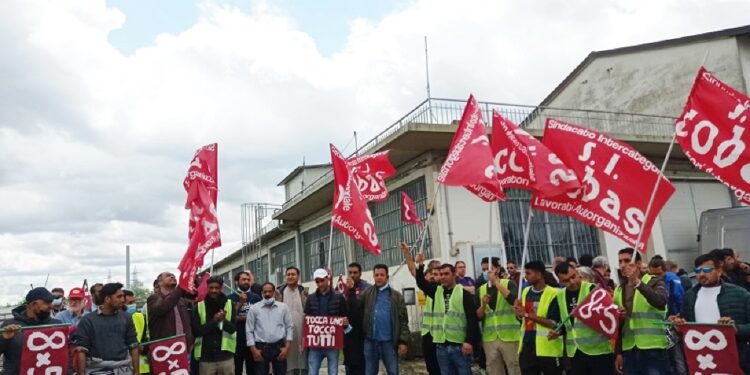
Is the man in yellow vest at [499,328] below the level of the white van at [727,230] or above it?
below

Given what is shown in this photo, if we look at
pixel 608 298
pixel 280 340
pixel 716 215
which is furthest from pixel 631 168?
pixel 716 215

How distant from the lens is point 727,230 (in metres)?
13.6

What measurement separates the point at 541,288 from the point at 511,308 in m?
0.74

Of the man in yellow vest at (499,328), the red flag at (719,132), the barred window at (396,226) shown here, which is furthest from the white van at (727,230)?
the man in yellow vest at (499,328)

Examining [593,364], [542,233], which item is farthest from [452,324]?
[542,233]

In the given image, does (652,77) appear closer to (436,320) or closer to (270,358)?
(436,320)

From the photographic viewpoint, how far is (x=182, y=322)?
23.9 feet

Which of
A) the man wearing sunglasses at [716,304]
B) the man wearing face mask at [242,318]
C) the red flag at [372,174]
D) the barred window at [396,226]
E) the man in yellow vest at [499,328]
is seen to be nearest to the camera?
the man wearing sunglasses at [716,304]

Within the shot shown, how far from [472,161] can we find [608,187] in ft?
5.14

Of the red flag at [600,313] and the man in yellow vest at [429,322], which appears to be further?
the man in yellow vest at [429,322]

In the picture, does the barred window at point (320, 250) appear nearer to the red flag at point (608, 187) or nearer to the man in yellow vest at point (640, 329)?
the red flag at point (608, 187)

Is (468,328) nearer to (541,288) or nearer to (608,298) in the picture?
(541,288)

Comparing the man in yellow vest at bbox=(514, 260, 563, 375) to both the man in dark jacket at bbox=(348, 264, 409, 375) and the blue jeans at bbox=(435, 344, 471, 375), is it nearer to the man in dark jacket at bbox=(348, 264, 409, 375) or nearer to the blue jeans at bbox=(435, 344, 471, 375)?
the blue jeans at bbox=(435, 344, 471, 375)

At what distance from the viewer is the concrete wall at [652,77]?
19547mm
